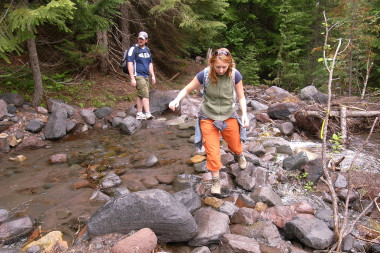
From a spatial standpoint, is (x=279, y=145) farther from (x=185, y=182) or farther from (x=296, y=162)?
(x=185, y=182)

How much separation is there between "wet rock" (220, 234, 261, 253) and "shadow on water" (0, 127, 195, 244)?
5.87 ft

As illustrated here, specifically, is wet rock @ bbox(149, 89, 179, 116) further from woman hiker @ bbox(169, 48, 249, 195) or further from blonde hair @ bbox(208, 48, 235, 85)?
blonde hair @ bbox(208, 48, 235, 85)

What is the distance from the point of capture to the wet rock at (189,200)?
3.95 meters

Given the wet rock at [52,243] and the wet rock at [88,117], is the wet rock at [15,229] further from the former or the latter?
the wet rock at [88,117]

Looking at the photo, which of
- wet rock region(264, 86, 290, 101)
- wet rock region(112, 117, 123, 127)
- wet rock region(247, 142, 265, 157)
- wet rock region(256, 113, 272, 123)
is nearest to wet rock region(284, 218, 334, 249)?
wet rock region(247, 142, 265, 157)

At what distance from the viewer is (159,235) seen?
10.7ft

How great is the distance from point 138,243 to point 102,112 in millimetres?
6350

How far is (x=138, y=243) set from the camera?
292cm

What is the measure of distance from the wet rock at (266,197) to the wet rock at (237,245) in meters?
1.07

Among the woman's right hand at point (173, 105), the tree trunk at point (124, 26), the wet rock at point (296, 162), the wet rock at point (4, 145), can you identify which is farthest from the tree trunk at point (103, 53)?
the wet rock at point (296, 162)

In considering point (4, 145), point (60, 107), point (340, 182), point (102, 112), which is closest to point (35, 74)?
point (60, 107)

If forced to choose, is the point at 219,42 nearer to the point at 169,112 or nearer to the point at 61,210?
the point at 169,112

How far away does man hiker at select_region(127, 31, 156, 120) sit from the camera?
757 cm

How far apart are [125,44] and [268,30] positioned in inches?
411
